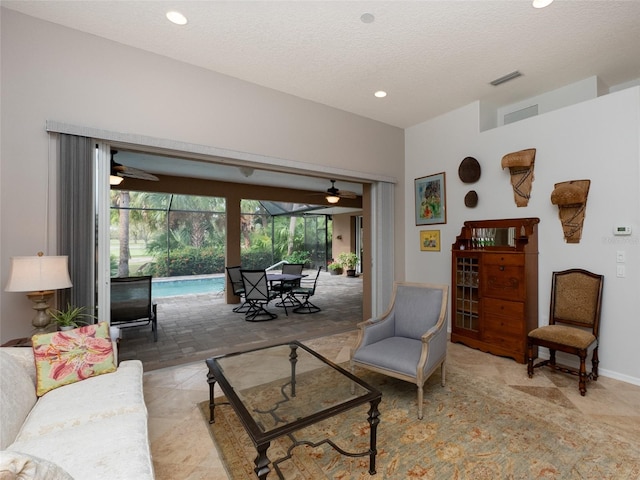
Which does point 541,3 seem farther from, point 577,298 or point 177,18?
point 177,18

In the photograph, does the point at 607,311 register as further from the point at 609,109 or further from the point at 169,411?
the point at 169,411

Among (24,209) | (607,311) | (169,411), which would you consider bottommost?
(169,411)

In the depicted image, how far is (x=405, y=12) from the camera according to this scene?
253 cm

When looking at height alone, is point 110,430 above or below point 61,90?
below

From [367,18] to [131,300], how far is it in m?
4.33

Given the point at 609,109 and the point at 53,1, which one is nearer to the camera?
the point at 53,1

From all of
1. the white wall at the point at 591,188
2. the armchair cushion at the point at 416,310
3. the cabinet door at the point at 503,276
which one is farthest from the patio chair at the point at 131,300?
the cabinet door at the point at 503,276

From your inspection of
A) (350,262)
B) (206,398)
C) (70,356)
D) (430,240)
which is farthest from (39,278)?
(350,262)

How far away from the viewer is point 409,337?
3049mm

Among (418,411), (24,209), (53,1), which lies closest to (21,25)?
(53,1)

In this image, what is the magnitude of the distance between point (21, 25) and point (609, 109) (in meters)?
5.50

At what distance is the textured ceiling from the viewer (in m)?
2.50

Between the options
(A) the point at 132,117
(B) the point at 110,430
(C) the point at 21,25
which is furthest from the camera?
(A) the point at 132,117

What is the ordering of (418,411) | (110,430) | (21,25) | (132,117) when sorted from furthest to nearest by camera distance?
(132,117) < (21,25) < (418,411) < (110,430)
